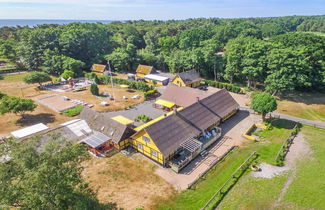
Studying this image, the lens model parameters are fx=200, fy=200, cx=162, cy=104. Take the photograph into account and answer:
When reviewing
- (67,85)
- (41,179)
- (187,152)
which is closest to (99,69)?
(67,85)

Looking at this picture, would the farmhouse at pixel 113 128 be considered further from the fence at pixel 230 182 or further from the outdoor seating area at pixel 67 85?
the outdoor seating area at pixel 67 85

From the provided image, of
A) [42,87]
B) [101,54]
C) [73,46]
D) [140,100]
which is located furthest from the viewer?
[101,54]

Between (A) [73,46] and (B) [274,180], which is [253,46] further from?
(A) [73,46]

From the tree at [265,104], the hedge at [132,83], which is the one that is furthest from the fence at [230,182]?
the hedge at [132,83]

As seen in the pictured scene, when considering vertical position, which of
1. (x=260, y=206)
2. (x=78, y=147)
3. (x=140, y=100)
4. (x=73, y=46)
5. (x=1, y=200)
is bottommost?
(x=260, y=206)

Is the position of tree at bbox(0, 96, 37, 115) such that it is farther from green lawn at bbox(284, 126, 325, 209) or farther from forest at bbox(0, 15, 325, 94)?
green lawn at bbox(284, 126, 325, 209)

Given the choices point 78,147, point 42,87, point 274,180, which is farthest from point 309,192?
point 42,87
